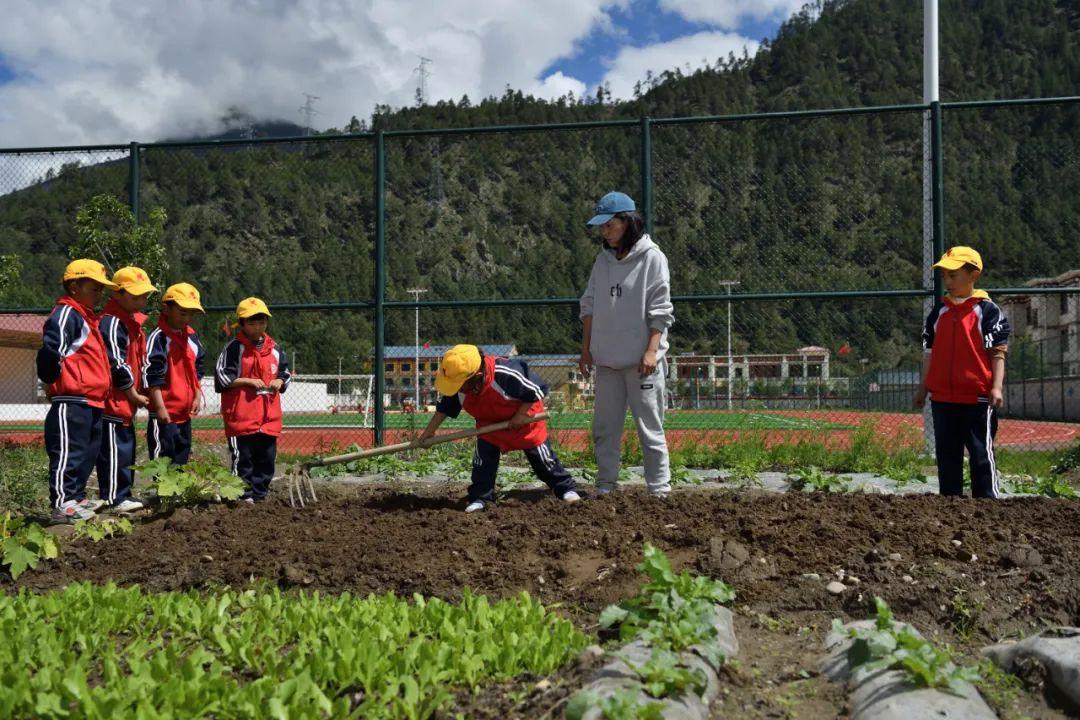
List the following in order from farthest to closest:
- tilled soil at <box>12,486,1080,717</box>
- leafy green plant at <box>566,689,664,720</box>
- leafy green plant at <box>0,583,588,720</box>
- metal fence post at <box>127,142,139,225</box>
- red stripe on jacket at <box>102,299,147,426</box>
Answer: metal fence post at <box>127,142,139,225</box>
red stripe on jacket at <box>102,299,147,426</box>
tilled soil at <box>12,486,1080,717</box>
leafy green plant at <box>0,583,588,720</box>
leafy green plant at <box>566,689,664,720</box>

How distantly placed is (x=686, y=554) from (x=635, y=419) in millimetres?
1969

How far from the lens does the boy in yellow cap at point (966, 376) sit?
229 inches

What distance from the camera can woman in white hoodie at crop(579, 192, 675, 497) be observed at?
613cm

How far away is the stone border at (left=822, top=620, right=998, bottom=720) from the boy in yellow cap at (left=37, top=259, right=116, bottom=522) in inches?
188

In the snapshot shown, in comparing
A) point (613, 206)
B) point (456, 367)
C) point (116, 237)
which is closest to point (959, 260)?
point (613, 206)

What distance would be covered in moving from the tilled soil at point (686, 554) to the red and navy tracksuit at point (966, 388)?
0.54 meters

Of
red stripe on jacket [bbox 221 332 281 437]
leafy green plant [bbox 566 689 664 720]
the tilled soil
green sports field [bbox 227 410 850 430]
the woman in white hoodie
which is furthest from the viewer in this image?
green sports field [bbox 227 410 850 430]

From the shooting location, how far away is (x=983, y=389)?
5.82 metres

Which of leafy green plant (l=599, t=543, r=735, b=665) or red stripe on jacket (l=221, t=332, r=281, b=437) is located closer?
leafy green plant (l=599, t=543, r=735, b=665)

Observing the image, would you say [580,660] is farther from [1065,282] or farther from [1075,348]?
[1075,348]

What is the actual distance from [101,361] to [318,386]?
845 cm

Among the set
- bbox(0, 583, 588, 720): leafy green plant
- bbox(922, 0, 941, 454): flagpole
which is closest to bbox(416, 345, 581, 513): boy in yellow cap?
bbox(0, 583, 588, 720): leafy green plant

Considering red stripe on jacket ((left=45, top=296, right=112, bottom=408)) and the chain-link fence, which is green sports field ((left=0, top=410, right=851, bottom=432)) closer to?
the chain-link fence

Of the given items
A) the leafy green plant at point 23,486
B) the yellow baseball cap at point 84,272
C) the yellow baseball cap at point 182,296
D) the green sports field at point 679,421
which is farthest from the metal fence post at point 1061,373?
the yellow baseball cap at point 84,272
